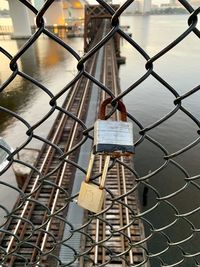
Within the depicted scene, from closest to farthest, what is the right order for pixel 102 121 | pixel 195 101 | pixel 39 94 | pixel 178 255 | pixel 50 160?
pixel 102 121 < pixel 178 255 < pixel 50 160 < pixel 195 101 < pixel 39 94

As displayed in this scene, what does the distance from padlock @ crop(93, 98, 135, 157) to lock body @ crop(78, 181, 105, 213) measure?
19.0 inches

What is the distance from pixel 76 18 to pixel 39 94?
71402 mm

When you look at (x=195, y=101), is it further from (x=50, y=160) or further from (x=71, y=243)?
(x=71, y=243)

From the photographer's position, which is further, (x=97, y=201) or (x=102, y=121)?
(x=97, y=201)

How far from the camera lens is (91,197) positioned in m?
1.81

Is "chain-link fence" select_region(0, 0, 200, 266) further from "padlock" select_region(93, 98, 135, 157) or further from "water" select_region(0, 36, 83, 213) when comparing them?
"water" select_region(0, 36, 83, 213)

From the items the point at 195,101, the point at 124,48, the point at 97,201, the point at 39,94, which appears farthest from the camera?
the point at 124,48

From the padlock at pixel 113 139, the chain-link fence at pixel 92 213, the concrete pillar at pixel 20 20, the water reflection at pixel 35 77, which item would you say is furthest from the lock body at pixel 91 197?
the concrete pillar at pixel 20 20

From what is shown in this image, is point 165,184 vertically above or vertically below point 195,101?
below

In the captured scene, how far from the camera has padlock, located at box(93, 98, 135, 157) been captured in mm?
1386

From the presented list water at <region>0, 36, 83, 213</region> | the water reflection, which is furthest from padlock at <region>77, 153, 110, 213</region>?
the water reflection

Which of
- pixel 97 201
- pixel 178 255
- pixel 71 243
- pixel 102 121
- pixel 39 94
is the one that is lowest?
pixel 178 255

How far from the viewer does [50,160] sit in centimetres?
1112

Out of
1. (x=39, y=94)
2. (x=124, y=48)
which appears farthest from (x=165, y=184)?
(x=124, y=48)
